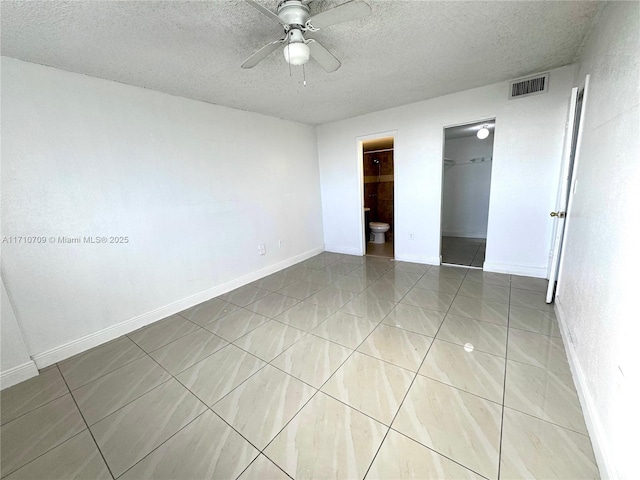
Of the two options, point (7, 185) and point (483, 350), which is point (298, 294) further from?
point (7, 185)

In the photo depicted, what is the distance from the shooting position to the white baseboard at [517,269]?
120 inches

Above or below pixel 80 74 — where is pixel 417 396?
below

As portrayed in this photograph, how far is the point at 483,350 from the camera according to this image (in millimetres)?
1860

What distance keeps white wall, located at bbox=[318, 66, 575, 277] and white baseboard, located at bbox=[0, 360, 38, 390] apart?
4.11m

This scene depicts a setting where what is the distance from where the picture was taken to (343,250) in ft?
15.5

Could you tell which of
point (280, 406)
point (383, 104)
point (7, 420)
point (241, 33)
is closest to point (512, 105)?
point (383, 104)

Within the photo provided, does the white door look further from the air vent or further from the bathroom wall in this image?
the bathroom wall

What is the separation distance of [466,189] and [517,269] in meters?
2.82

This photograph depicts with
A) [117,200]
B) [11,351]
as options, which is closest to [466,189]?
[117,200]

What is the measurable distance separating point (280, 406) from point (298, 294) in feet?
5.28

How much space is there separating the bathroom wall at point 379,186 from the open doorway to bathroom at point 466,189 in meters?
1.22

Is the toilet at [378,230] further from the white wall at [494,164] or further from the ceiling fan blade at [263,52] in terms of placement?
the ceiling fan blade at [263,52]

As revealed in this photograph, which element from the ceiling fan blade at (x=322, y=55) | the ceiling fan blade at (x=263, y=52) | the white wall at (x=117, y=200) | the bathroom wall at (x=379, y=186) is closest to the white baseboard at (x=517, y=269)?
the bathroom wall at (x=379, y=186)

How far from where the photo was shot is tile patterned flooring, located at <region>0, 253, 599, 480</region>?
1.18 metres
